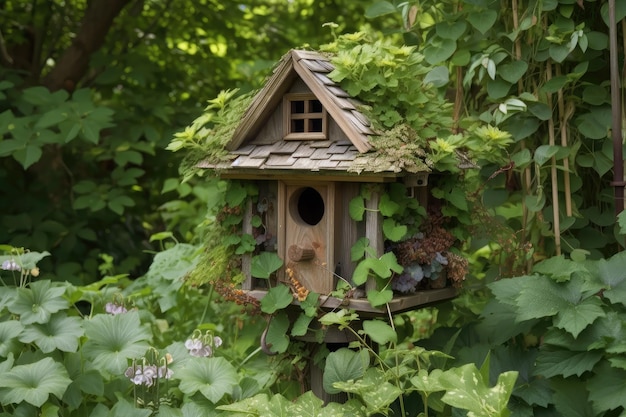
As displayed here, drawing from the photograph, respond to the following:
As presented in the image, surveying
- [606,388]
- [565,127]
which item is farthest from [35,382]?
[565,127]

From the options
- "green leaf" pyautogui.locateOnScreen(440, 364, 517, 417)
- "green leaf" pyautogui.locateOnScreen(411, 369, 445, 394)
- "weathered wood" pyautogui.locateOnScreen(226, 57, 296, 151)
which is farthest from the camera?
"weathered wood" pyautogui.locateOnScreen(226, 57, 296, 151)

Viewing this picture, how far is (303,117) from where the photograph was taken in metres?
2.64

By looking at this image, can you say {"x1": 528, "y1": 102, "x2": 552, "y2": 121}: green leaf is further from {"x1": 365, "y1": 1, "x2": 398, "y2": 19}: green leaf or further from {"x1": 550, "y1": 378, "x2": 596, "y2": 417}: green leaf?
{"x1": 550, "y1": 378, "x2": 596, "y2": 417}: green leaf

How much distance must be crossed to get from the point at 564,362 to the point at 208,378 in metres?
1.16

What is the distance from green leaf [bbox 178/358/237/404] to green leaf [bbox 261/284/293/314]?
0.27 m

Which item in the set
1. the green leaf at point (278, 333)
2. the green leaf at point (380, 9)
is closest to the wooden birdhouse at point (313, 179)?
the green leaf at point (278, 333)

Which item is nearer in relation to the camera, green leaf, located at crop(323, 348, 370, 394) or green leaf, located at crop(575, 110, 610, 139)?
green leaf, located at crop(323, 348, 370, 394)

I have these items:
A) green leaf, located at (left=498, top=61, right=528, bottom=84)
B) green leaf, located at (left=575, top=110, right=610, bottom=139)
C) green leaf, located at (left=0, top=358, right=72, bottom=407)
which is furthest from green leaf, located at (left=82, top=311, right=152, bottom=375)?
green leaf, located at (left=575, top=110, right=610, bottom=139)

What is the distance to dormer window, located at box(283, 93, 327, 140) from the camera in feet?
8.60

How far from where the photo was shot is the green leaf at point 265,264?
2.65m

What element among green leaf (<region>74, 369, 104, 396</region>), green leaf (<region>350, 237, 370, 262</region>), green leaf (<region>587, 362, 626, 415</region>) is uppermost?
green leaf (<region>350, 237, 370, 262</region>)

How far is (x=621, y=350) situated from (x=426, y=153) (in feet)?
2.73

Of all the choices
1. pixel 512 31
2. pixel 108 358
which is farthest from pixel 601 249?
pixel 108 358

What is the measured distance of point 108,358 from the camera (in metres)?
2.81
